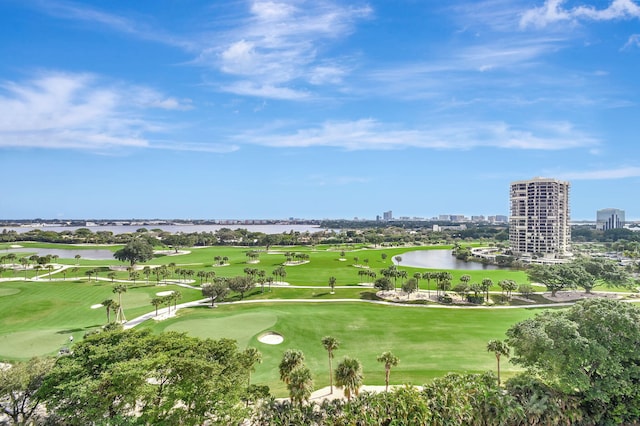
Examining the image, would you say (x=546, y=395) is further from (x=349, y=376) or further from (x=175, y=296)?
(x=175, y=296)

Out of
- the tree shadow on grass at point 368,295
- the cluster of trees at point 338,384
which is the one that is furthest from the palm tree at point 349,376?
the tree shadow on grass at point 368,295

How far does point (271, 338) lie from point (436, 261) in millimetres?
101257

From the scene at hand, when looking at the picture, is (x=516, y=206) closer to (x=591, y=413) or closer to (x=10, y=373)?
(x=591, y=413)

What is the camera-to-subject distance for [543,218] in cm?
13362

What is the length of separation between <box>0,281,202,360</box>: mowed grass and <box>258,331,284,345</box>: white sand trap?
22.3m

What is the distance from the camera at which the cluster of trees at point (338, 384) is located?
67.5 feet

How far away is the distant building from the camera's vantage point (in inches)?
5202

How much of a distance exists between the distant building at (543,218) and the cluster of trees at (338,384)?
122781 mm

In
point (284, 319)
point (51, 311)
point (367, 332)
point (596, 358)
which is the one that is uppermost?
point (596, 358)

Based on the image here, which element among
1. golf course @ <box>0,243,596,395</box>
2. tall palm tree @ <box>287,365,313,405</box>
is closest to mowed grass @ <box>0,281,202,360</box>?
golf course @ <box>0,243,596,395</box>

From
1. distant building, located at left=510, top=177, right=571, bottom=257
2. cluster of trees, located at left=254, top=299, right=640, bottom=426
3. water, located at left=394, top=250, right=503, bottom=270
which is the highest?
distant building, located at left=510, top=177, right=571, bottom=257

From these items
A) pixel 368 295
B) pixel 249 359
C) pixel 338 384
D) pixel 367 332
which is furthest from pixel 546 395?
pixel 368 295

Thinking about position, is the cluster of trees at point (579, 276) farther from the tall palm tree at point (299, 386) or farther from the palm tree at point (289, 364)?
the tall palm tree at point (299, 386)

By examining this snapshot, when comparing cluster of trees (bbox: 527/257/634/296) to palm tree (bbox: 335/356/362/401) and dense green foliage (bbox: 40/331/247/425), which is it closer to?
palm tree (bbox: 335/356/362/401)
